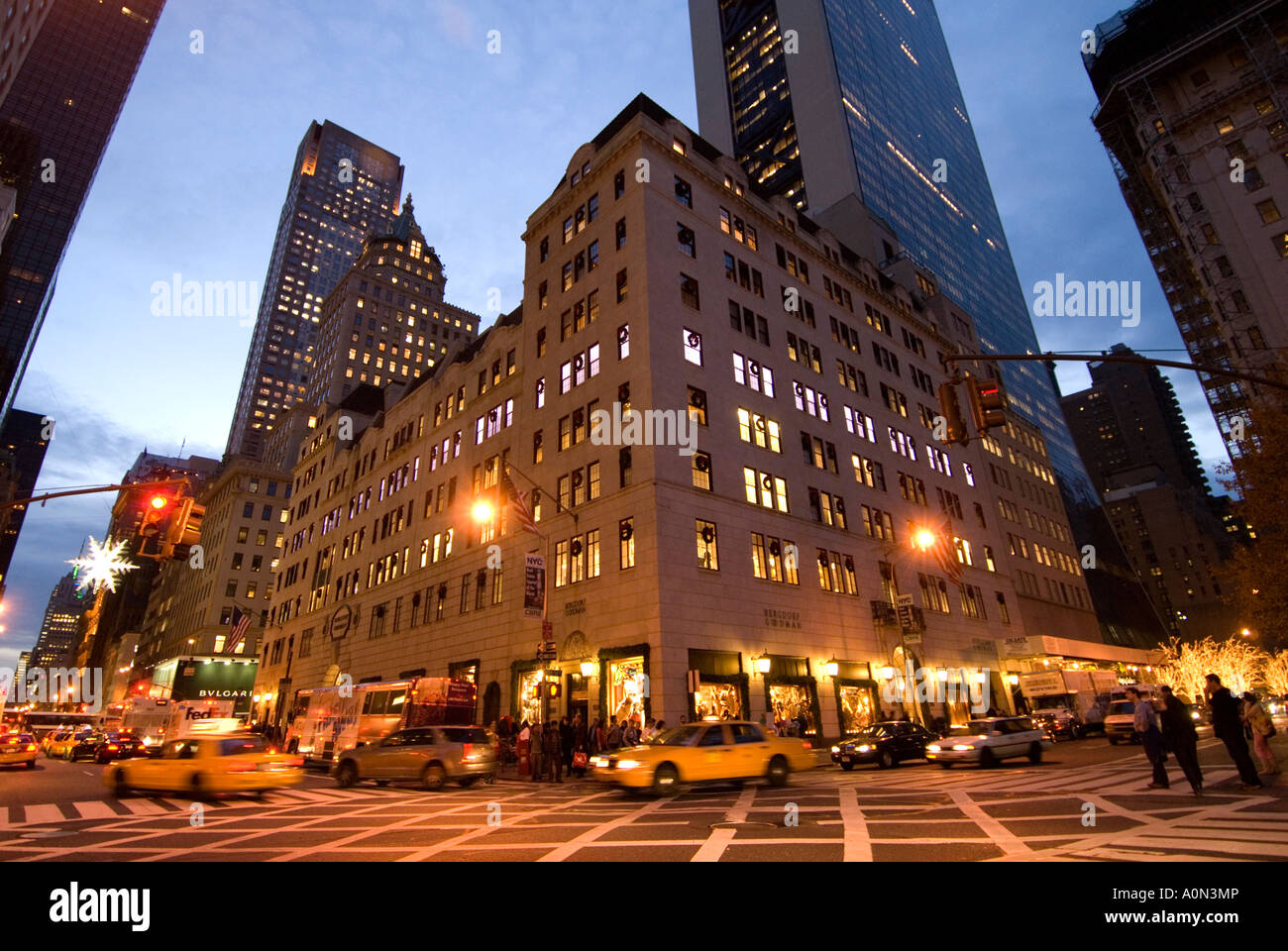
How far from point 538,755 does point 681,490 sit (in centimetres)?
1215

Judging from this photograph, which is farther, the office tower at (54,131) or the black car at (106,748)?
the office tower at (54,131)

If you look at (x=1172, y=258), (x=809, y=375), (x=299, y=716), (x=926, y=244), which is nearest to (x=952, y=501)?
(x=809, y=375)

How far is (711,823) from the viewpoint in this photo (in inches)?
442

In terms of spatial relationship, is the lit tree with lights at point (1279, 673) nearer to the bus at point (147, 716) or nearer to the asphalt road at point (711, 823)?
the asphalt road at point (711, 823)

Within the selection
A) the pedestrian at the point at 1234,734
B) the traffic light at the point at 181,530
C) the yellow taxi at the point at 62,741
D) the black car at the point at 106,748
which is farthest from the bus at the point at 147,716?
the pedestrian at the point at 1234,734

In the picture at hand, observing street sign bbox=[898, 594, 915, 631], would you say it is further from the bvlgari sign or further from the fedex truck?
the bvlgari sign

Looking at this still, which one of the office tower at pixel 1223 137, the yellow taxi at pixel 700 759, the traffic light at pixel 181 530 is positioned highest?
the office tower at pixel 1223 137

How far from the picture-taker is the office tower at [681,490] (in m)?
28.7

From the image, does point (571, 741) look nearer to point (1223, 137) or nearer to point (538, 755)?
point (538, 755)

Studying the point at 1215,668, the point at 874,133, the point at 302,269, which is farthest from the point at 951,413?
the point at 302,269

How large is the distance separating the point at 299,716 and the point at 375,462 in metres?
23.8

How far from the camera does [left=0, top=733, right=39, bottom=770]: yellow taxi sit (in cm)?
3017

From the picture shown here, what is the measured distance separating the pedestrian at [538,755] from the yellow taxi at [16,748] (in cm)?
2603

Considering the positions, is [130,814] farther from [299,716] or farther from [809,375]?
[809,375]
